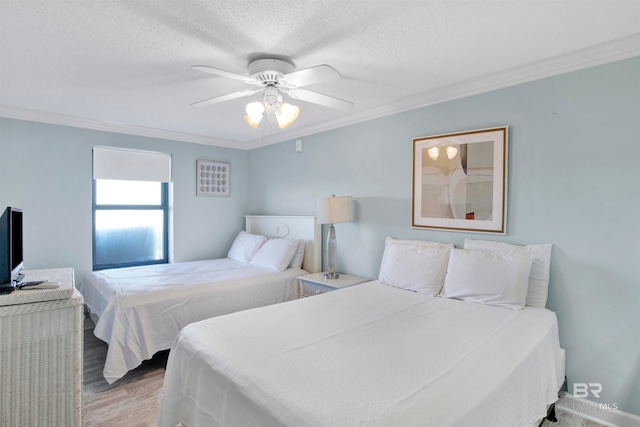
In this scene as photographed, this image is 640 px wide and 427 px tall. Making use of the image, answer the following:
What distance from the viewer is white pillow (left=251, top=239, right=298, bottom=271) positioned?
3.65 meters

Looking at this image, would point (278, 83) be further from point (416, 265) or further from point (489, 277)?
point (489, 277)

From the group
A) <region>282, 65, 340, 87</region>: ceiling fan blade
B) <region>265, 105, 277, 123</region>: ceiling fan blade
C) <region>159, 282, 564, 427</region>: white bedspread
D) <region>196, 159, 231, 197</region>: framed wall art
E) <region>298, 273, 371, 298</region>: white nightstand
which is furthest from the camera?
<region>196, 159, 231, 197</region>: framed wall art

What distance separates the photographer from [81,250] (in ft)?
11.9

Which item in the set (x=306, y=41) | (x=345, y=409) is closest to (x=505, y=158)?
(x=306, y=41)

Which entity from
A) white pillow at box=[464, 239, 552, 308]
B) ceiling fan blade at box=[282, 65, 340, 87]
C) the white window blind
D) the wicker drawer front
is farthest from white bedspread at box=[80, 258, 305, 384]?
white pillow at box=[464, 239, 552, 308]

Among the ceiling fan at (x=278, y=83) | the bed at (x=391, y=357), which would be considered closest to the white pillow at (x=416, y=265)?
the bed at (x=391, y=357)

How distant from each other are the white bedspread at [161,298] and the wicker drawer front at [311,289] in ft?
0.38

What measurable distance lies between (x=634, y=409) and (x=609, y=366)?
0.24 m

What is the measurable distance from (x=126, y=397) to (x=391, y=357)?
2014 mm

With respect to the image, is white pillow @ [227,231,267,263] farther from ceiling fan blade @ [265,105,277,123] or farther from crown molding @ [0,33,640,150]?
ceiling fan blade @ [265,105,277,123]

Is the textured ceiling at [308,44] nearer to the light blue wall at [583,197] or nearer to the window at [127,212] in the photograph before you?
the light blue wall at [583,197]

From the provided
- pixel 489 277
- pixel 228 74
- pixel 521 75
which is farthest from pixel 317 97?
pixel 489 277

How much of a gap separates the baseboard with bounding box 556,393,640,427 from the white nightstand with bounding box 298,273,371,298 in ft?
5.56

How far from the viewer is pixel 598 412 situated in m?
2.01
